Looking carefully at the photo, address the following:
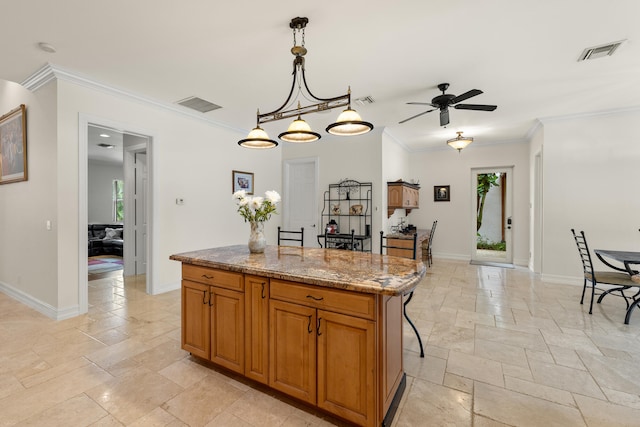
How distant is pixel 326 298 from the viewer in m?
1.74

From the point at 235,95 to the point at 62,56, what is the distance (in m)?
1.81

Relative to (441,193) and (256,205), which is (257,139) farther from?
(441,193)

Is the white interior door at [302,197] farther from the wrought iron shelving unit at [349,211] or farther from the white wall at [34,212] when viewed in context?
the white wall at [34,212]

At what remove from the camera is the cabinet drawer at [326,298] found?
162 cm

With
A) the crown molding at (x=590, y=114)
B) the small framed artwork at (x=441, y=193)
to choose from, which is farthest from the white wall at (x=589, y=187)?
the small framed artwork at (x=441, y=193)

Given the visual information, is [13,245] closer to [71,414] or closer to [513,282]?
[71,414]

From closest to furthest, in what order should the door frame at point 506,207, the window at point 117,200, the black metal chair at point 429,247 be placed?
the black metal chair at point 429,247 < the door frame at point 506,207 < the window at point 117,200

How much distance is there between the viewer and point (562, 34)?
2.63m

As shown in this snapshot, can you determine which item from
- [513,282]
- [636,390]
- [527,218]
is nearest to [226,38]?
[636,390]

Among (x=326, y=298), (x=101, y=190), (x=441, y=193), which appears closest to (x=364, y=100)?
(x=326, y=298)

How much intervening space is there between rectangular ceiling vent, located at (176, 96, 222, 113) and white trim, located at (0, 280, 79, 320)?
9.87ft

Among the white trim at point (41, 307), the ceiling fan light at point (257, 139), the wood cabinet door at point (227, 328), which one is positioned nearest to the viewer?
the wood cabinet door at point (227, 328)

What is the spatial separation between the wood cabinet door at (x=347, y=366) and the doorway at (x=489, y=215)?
652 cm

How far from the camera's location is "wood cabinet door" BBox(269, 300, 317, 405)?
5.98 ft
